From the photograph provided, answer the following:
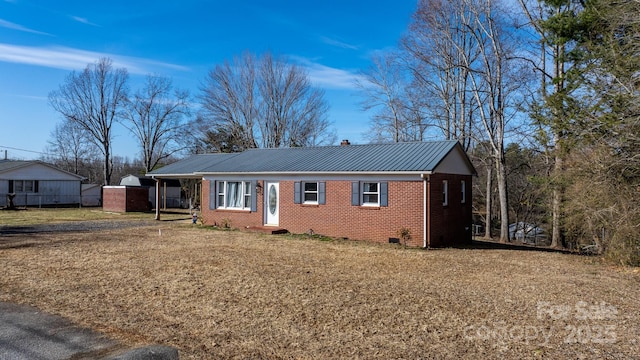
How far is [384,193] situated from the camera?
15.1 m

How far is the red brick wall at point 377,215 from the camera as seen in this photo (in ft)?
48.0

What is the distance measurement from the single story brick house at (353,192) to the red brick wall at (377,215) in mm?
34

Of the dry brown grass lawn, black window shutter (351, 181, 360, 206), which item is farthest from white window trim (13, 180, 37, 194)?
black window shutter (351, 181, 360, 206)

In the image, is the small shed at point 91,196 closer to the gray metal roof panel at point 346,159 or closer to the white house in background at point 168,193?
the white house in background at point 168,193

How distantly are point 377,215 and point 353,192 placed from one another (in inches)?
48.2

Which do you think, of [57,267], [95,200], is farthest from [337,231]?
[95,200]

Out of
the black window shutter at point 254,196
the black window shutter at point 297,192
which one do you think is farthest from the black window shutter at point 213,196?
the black window shutter at point 297,192

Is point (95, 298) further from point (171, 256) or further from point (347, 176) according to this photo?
point (347, 176)

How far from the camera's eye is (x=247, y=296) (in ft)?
24.0

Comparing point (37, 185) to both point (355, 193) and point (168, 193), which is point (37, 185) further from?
point (355, 193)

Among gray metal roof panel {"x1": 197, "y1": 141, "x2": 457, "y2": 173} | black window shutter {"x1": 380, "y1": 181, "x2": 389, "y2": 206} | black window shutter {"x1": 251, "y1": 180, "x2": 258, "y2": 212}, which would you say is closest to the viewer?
black window shutter {"x1": 380, "y1": 181, "x2": 389, "y2": 206}

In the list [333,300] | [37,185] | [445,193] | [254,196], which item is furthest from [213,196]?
[37,185]

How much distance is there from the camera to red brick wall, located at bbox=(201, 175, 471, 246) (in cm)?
1462

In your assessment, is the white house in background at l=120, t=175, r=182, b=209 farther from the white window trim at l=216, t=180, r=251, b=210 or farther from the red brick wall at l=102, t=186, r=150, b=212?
the white window trim at l=216, t=180, r=251, b=210
